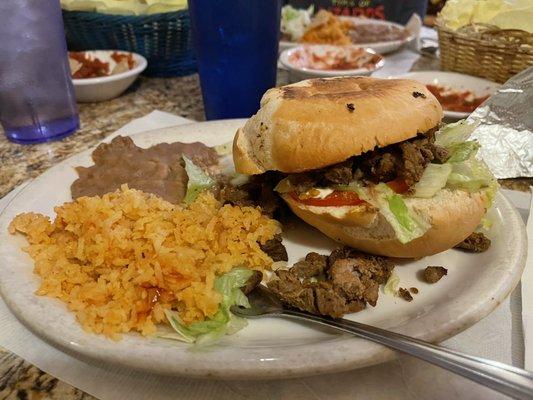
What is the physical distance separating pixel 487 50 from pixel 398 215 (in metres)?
1.90

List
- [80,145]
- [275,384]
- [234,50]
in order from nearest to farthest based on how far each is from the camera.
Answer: [275,384], [234,50], [80,145]

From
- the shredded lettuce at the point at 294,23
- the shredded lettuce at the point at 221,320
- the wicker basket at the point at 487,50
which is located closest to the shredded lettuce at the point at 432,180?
the shredded lettuce at the point at 221,320

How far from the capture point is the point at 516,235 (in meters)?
1.47

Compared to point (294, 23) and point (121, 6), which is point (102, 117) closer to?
point (121, 6)

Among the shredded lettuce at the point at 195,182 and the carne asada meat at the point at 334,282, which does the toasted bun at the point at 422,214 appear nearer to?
the carne asada meat at the point at 334,282

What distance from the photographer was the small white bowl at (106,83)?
273cm


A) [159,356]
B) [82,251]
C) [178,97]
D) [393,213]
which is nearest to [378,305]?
[393,213]

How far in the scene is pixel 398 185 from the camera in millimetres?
1454

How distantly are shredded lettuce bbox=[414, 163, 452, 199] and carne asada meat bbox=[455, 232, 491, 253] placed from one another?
0.20m

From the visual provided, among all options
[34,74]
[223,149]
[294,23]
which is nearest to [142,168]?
[223,149]

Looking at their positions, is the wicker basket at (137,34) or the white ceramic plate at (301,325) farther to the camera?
the wicker basket at (137,34)

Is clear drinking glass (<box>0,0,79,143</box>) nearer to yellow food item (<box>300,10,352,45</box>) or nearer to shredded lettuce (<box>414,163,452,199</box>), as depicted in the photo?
shredded lettuce (<box>414,163,452,199</box>)

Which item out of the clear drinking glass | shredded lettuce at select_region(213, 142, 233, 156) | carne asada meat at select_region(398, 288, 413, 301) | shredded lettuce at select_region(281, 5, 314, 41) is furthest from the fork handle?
shredded lettuce at select_region(281, 5, 314, 41)

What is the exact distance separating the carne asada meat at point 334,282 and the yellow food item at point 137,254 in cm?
14
